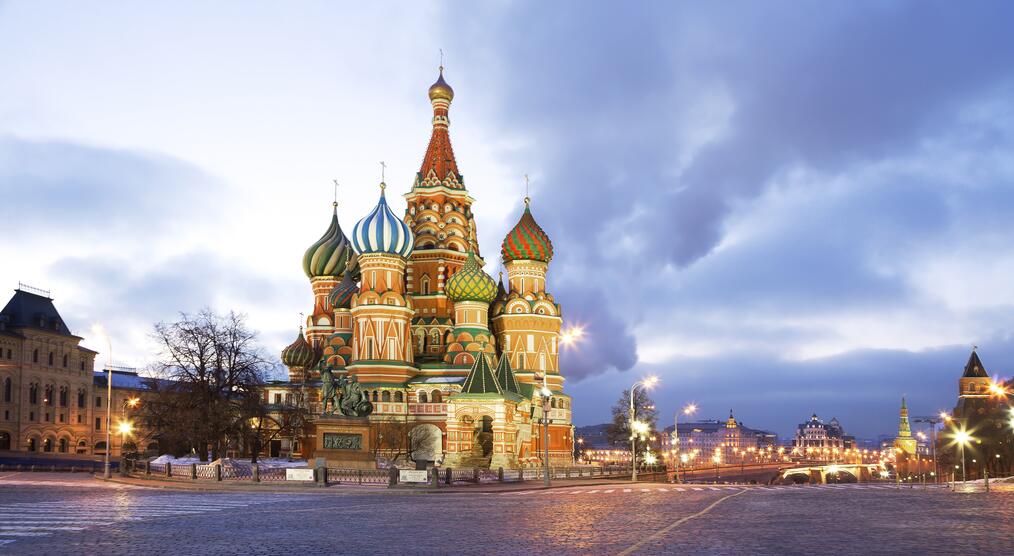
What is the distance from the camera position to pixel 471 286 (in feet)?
260

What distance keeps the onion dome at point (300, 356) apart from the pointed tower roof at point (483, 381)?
2720 cm

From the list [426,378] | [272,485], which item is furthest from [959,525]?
[426,378]

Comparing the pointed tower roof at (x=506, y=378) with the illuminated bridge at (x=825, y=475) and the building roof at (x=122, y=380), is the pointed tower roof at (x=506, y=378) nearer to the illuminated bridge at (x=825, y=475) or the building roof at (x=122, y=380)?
the building roof at (x=122, y=380)

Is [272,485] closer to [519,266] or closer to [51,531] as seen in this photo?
[51,531]

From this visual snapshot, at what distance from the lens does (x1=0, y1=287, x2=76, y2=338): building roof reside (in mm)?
94875

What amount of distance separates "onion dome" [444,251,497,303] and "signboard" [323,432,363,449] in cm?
3039

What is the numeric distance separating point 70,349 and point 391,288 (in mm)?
47195

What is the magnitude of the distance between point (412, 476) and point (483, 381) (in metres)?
24.3

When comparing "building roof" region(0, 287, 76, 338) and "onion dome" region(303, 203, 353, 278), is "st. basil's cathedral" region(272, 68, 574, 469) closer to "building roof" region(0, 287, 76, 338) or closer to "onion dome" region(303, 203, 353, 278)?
"onion dome" region(303, 203, 353, 278)

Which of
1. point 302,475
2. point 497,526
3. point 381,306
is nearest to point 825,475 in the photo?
point 381,306

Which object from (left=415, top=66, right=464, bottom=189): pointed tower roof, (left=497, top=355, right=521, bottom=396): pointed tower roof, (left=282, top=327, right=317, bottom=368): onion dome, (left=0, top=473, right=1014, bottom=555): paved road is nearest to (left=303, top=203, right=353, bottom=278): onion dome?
(left=282, top=327, right=317, bottom=368): onion dome

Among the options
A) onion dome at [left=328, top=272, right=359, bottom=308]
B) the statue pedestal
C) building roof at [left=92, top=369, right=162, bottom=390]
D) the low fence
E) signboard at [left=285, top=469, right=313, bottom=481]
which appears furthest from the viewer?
building roof at [left=92, top=369, right=162, bottom=390]

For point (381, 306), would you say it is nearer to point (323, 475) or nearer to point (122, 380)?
point (323, 475)

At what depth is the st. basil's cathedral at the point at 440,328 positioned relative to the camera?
67.5 meters
